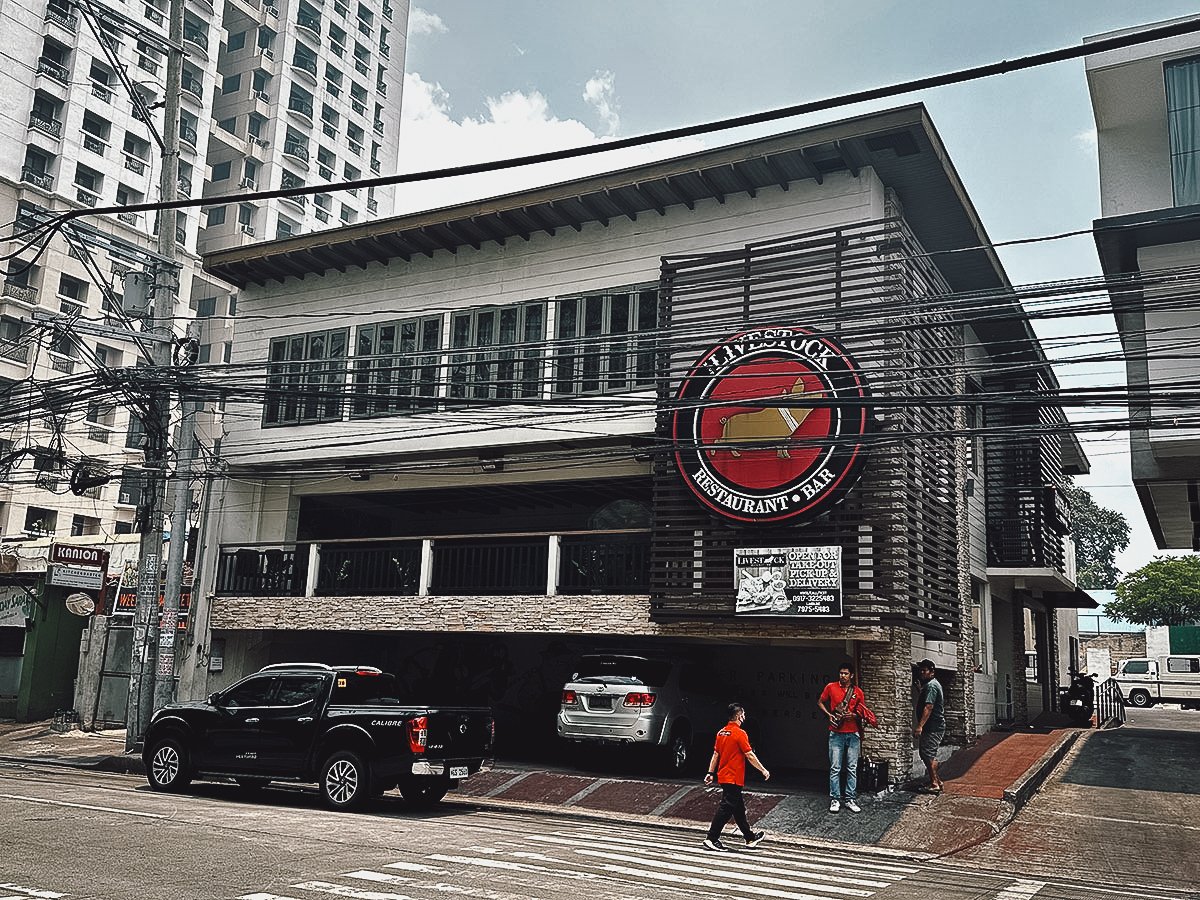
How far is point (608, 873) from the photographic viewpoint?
9.70 meters

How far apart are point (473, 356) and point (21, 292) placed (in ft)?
120

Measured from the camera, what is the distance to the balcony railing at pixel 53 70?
50594 millimetres

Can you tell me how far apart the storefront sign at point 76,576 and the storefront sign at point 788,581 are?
16.3 metres

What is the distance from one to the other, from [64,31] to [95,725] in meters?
40.6

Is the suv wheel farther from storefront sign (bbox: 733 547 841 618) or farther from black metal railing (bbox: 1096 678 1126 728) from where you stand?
storefront sign (bbox: 733 547 841 618)

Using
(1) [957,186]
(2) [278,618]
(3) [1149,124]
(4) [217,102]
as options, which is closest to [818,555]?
(1) [957,186]

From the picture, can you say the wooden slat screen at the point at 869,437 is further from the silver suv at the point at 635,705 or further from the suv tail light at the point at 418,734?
the suv tail light at the point at 418,734

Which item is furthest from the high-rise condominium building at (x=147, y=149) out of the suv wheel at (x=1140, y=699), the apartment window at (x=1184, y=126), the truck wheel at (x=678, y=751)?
the suv wheel at (x=1140, y=699)

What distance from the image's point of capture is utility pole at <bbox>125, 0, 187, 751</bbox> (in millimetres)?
18875

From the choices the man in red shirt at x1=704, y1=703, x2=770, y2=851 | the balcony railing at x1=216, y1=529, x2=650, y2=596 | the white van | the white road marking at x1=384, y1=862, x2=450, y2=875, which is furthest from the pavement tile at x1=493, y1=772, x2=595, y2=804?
the white van

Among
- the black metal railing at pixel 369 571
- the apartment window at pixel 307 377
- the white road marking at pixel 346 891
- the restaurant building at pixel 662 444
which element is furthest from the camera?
the apartment window at pixel 307 377

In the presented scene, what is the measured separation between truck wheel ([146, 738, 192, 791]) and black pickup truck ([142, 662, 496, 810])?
14 mm

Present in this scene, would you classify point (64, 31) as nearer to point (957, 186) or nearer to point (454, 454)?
point (454, 454)

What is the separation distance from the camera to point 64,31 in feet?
169
